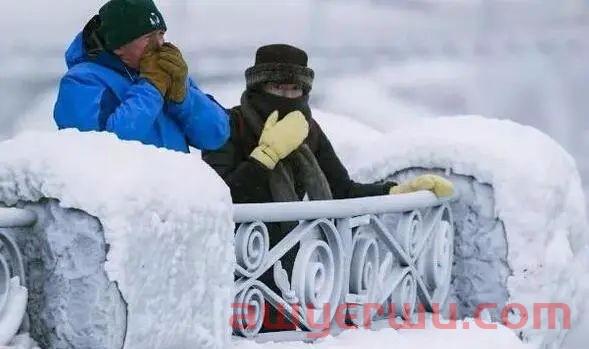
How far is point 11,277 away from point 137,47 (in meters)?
1.16

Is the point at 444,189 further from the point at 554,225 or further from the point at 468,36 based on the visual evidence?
the point at 468,36

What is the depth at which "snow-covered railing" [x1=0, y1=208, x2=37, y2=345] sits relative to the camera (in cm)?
301

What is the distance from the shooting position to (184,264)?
10.5 ft

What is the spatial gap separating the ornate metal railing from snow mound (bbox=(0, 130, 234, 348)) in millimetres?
289

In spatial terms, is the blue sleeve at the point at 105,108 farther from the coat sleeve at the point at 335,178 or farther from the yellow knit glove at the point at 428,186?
the yellow knit glove at the point at 428,186

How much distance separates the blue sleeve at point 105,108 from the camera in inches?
150

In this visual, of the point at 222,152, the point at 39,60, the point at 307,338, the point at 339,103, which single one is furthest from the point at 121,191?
the point at 339,103

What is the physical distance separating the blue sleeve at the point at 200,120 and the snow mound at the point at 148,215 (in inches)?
27.8

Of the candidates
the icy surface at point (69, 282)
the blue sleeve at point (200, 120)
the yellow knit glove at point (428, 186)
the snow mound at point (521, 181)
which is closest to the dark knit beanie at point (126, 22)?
the blue sleeve at point (200, 120)

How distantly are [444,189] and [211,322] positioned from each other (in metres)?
1.74

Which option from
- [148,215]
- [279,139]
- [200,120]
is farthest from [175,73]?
[148,215]

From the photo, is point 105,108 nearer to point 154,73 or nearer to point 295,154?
point 154,73

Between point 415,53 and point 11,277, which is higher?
point 415,53

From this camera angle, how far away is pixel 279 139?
4.30 m
